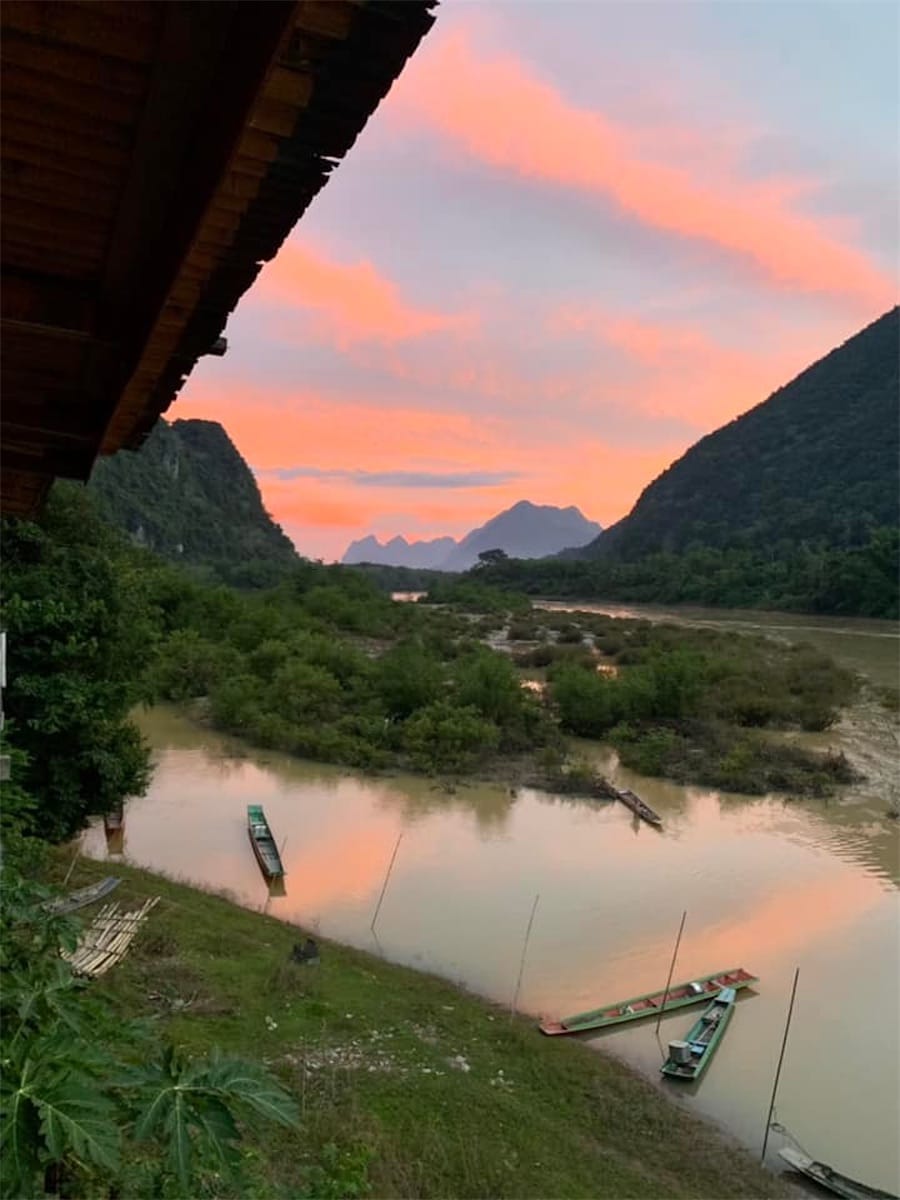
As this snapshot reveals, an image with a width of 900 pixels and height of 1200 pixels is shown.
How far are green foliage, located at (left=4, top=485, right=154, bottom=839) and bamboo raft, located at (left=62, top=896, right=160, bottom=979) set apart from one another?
58.2 inches

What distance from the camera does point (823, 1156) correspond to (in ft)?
21.8

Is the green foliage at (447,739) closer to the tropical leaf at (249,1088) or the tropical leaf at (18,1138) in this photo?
the tropical leaf at (249,1088)

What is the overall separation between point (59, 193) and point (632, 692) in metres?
20.0

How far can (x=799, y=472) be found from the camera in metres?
79.8

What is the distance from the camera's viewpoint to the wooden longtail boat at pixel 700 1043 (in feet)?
24.3

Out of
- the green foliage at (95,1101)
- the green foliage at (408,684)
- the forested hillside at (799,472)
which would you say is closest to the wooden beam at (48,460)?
the green foliage at (95,1101)

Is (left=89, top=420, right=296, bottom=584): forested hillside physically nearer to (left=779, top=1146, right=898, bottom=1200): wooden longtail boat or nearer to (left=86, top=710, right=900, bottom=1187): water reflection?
(left=86, top=710, right=900, bottom=1187): water reflection

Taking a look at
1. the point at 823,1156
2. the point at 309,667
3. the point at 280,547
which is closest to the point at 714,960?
the point at 823,1156

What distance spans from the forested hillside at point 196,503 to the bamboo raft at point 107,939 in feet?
159

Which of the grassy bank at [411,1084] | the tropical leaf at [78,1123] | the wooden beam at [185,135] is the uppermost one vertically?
the wooden beam at [185,135]

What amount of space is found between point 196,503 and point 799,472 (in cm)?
5546

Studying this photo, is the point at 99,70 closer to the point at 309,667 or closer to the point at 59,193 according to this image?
the point at 59,193

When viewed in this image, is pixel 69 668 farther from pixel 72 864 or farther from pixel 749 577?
pixel 749 577

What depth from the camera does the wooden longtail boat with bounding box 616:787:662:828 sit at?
48.0 ft
